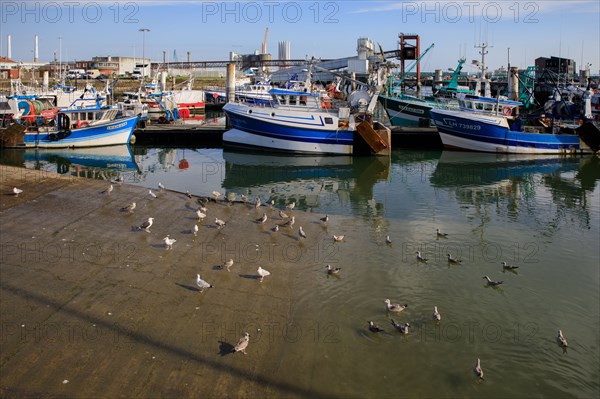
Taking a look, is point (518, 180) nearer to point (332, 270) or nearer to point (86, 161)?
point (332, 270)

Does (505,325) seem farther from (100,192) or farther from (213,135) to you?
(213,135)

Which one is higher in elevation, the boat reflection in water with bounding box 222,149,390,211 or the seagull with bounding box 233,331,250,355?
the boat reflection in water with bounding box 222,149,390,211

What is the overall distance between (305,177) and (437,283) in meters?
15.1

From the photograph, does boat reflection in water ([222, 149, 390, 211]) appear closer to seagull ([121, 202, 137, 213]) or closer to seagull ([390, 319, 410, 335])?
seagull ([121, 202, 137, 213])

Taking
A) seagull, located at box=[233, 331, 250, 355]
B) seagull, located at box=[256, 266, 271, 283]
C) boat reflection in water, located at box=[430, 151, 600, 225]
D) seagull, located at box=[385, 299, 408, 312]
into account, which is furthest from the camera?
boat reflection in water, located at box=[430, 151, 600, 225]

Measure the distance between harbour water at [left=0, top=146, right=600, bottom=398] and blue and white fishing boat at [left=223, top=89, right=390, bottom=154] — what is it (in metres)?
5.32

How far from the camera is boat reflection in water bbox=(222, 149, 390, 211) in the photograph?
21.8 meters

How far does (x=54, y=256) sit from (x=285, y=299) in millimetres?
4880

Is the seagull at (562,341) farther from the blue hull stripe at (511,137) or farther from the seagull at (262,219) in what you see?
the blue hull stripe at (511,137)

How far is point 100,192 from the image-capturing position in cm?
1741

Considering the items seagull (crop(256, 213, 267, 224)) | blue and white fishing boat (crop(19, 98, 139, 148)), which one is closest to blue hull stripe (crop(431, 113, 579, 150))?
blue and white fishing boat (crop(19, 98, 139, 148))

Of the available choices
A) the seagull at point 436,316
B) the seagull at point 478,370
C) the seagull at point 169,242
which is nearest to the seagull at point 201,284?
the seagull at point 169,242

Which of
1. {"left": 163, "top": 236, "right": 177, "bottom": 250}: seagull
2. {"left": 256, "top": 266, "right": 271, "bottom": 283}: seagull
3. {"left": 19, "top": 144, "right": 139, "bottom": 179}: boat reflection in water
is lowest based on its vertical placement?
{"left": 256, "top": 266, "right": 271, "bottom": 283}: seagull

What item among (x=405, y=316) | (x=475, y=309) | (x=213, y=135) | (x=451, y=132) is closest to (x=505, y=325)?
(x=475, y=309)
